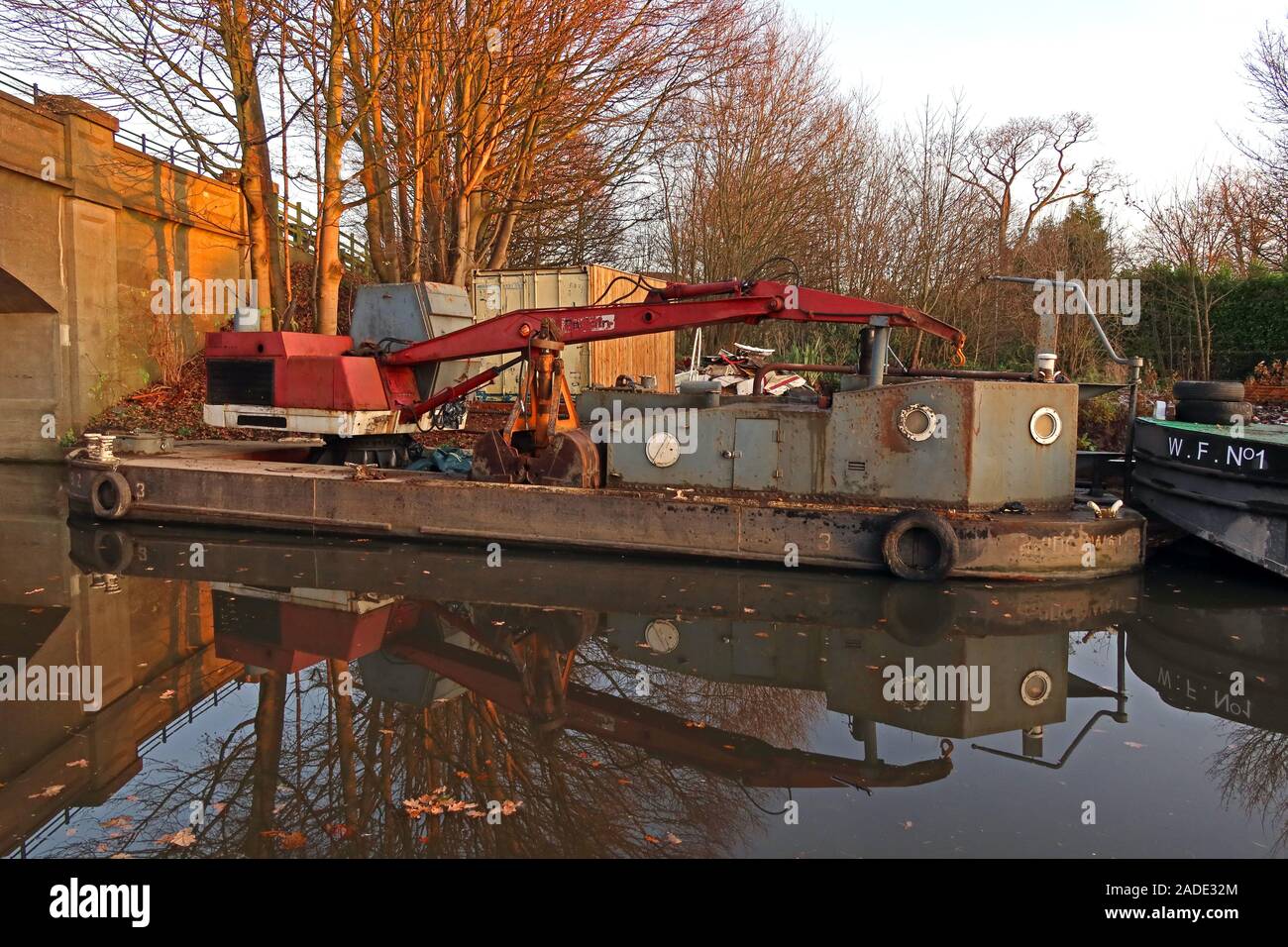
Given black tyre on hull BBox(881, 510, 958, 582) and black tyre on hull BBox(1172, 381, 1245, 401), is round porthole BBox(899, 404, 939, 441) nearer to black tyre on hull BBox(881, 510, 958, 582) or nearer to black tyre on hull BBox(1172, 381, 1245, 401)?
black tyre on hull BBox(881, 510, 958, 582)

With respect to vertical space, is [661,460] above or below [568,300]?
below

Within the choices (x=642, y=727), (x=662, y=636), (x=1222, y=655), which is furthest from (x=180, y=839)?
(x=1222, y=655)

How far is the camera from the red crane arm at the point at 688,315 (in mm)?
8641

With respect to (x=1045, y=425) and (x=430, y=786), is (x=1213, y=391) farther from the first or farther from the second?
(x=430, y=786)

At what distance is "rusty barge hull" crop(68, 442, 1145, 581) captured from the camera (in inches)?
323

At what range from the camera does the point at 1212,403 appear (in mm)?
10148

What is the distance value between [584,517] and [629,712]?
3.85 metres

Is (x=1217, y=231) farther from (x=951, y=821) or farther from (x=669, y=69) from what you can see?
(x=951, y=821)

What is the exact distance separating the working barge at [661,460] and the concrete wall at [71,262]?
26.2 feet

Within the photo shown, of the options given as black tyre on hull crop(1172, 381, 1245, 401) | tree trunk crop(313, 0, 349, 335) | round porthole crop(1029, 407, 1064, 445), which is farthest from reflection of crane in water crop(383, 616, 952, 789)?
tree trunk crop(313, 0, 349, 335)

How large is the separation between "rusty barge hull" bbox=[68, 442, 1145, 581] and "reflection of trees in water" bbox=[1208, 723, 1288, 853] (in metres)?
2.85

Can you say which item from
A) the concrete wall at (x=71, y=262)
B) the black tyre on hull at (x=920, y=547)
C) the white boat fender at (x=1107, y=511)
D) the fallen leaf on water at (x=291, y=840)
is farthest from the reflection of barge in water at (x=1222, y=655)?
the concrete wall at (x=71, y=262)

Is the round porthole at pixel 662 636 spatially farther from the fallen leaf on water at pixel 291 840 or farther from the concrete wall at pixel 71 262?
the concrete wall at pixel 71 262

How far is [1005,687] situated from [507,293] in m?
14.4
